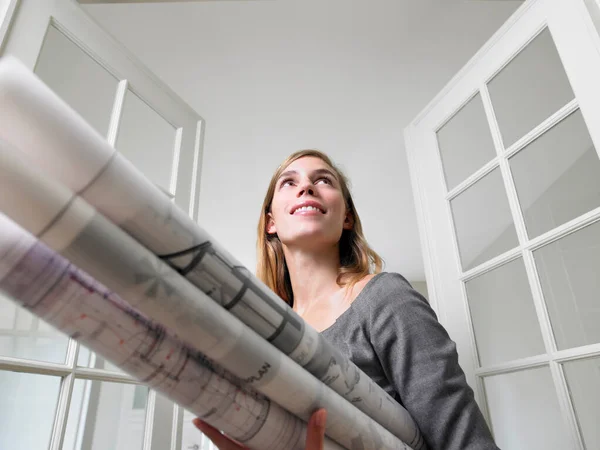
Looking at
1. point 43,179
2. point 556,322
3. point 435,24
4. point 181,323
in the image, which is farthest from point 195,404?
point 435,24

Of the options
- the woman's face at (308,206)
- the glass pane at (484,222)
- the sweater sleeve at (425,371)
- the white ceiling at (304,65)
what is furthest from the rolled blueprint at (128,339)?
the white ceiling at (304,65)

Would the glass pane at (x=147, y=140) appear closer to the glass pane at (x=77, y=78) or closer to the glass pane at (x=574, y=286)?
the glass pane at (x=77, y=78)

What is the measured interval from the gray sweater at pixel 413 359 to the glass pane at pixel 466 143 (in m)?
0.68

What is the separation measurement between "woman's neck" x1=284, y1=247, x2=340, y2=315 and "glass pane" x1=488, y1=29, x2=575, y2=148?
631mm

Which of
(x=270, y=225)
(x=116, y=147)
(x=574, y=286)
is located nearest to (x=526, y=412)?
(x=574, y=286)

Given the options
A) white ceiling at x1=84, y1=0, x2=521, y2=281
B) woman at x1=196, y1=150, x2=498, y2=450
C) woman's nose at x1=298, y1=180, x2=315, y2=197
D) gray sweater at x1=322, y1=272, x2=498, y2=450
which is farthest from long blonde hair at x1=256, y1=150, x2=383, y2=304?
white ceiling at x1=84, y1=0, x2=521, y2=281

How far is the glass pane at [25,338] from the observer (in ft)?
2.85

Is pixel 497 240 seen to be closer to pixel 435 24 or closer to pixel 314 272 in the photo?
pixel 314 272

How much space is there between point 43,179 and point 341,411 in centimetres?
34

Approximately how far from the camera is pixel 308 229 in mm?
984

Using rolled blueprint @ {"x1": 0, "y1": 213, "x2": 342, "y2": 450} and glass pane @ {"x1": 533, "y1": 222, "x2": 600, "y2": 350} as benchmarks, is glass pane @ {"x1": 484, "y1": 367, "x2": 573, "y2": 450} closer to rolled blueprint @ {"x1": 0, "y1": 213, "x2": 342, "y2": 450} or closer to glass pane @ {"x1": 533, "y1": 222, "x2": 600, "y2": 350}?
glass pane @ {"x1": 533, "y1": 222, "x2": 600, "y2": 350}

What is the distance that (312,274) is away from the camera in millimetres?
1053

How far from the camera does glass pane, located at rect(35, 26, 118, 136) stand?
3.50 ft

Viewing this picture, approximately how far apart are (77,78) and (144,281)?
1086mm
